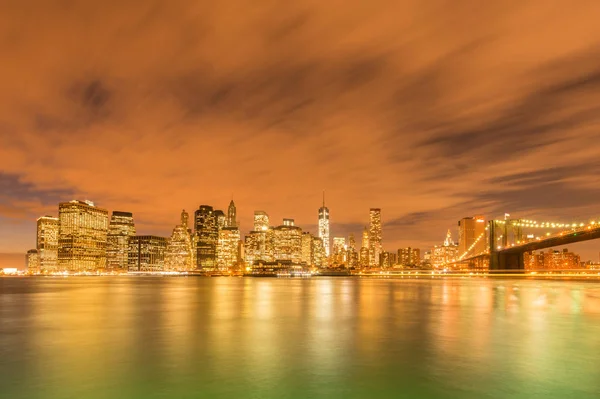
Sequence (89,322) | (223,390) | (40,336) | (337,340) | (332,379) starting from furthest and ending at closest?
(89,322), (40,336), (337,340), (332,379), (223,390)

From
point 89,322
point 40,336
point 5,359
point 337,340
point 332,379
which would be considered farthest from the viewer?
point 89,322

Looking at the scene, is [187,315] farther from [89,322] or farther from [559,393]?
[559,393]

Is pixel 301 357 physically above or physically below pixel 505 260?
above

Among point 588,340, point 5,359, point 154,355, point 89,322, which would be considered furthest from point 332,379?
point 89,322

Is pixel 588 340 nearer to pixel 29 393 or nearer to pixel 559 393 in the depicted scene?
pixel 559 393

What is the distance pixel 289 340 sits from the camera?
19.7m

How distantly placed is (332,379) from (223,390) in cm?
287

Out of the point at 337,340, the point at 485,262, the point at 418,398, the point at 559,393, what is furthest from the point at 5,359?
the point at 485,262

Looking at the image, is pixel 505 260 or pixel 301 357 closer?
pixel 301 357

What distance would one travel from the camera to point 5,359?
1572 centimetres

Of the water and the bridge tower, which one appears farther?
the bridge tower

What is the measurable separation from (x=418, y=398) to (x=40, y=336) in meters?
17.3

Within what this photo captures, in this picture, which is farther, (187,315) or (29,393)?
(187,315)

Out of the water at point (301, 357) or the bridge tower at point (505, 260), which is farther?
the bridge tower at point (505, 260)
